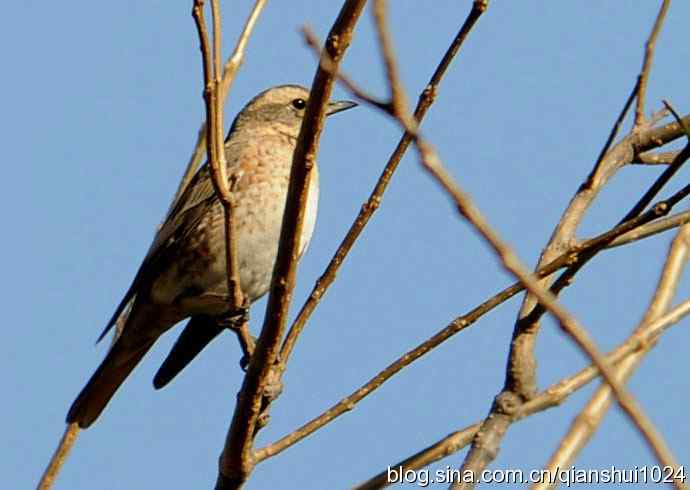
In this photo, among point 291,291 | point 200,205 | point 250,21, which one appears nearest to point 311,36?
point 291,291

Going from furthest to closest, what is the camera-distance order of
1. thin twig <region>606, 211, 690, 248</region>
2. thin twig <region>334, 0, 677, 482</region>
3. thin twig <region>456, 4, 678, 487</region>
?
thin twig <region>606, 211, 690, 248</region> → thin twig <region>456, 4, 678, 487</region> → thin twig <region>334, 0, 677, 482</region>

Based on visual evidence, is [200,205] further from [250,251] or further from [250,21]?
[250,21]

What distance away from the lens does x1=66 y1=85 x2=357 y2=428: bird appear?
23.6 feet

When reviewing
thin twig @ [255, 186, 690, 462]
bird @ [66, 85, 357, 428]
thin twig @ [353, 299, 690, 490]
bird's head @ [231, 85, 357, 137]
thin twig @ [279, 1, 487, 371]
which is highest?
bird's head @ [231, 85, 357, 137]

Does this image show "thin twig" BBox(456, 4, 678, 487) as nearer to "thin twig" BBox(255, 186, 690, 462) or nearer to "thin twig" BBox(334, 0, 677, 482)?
"thin twig" BBox(255, 186, 690, 462)

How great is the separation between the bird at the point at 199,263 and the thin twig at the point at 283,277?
269 cm

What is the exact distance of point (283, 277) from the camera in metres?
4.02

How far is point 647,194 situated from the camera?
3908 millimetres

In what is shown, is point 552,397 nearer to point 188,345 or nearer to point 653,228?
point 653,228

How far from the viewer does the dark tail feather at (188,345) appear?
734cm

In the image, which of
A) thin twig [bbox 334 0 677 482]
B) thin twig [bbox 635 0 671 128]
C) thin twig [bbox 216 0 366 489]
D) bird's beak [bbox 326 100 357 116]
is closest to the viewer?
thin twig [bbox 334 0 677 482]

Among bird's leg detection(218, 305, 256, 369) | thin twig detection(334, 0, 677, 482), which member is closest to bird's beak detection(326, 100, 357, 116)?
bird's leg detection(218, 305, 256, 369)

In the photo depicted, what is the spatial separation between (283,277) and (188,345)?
3548 millimetres

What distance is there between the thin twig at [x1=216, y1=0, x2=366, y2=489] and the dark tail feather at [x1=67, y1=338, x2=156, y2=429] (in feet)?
8.19
